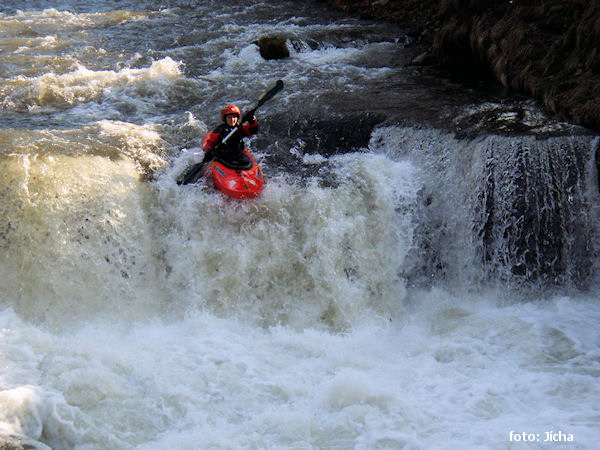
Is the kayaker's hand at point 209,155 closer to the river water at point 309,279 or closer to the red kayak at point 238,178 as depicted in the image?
the red kayak at point 238,178

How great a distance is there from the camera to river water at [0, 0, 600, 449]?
418 cm

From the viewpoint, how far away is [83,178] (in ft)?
18.6

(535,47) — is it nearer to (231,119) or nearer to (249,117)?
(249,117)

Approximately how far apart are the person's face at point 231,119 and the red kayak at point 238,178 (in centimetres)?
36

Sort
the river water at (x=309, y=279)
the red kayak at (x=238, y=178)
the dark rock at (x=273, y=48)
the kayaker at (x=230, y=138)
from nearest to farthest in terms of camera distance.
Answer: the river water at (x=309, y=279) → the red kayak at (x=238, y=178) → the kayaker at (x=230, y=138) → the dark rock at (x=273, y=48)

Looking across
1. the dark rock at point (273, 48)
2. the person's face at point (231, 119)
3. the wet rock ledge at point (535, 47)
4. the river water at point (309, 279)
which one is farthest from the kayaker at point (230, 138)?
the dark rock at point (273, 48)

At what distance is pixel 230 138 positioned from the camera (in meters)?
5.95

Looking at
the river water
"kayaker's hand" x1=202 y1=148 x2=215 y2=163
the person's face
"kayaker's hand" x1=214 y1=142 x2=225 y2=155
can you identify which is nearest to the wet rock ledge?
the river water

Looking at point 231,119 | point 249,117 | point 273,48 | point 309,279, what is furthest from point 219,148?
point 273,48

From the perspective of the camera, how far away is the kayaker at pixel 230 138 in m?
5.96

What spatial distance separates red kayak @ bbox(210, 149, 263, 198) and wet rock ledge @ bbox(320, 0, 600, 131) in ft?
11.5

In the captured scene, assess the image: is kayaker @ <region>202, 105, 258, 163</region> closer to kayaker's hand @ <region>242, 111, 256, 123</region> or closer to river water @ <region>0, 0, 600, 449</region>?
kayaker's hand @ <region>242, 111, 256, 123</region>

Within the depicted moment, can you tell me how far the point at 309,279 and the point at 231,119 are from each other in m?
1.85

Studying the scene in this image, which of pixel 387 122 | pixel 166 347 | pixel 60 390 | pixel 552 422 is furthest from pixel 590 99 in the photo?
pixel 60 390
